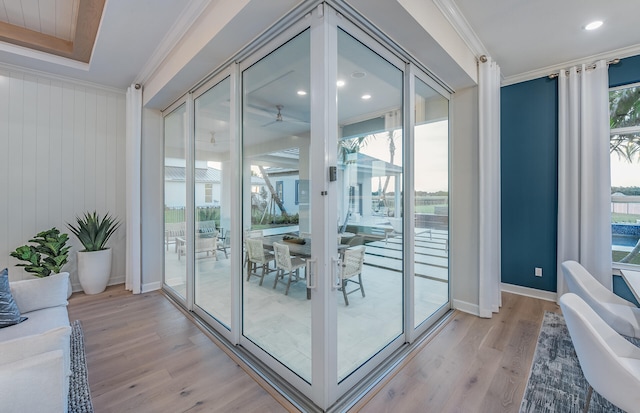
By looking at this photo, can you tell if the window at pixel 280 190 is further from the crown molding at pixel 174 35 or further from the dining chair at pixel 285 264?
the crown molding at pixel 174 35

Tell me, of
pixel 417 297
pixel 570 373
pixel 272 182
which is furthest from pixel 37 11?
pixel 570 373

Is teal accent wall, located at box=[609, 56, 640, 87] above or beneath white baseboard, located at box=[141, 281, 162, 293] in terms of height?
above

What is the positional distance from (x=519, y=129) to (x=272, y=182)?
11.2ft

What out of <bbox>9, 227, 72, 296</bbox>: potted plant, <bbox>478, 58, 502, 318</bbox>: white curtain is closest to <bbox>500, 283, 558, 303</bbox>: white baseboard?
<bbox>478, 58, 502, 318</bbox>: white curtain

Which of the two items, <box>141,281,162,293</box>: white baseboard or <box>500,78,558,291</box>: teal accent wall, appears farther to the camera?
<box>141,281,162,293</box>: white baseboard

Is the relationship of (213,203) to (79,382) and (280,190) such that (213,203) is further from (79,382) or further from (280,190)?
(79,382)

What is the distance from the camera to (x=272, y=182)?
2309 millimetres

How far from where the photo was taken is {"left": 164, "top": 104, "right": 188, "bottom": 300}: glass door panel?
338 centimetres

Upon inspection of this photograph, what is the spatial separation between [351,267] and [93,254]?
3.47m

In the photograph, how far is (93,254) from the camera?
3.56 metres

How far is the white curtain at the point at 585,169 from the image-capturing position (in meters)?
3.01

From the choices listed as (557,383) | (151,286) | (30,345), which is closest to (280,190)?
(30,345)

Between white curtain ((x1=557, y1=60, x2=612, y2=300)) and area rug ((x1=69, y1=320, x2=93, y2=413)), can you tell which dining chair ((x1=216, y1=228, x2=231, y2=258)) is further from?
white curtain ((x1=557, y1=60, x2=612, y2=300))

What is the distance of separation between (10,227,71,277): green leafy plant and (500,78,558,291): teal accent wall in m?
5.68
